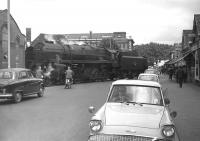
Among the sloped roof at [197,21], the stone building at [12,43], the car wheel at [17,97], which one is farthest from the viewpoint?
the stone building at [12,43]

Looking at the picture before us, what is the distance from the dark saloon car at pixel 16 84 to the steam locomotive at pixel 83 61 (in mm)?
11964

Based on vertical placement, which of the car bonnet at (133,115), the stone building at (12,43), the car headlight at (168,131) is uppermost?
the stone building at (12,43)

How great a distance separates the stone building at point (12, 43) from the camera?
44.2 metres

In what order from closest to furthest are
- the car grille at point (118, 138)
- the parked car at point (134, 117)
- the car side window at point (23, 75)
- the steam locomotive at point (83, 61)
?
the car grille at point (118, 138) → the parked car at point (134, 117) → the car side window at point (23, 75) → the steam locomotive at point (83, 61)

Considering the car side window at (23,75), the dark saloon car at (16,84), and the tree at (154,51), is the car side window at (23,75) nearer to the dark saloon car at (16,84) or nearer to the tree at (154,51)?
the dark saloon car at (16,84)

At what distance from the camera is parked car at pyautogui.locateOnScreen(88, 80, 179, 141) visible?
646 cm

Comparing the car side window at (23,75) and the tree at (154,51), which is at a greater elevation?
the tree at (154,51)

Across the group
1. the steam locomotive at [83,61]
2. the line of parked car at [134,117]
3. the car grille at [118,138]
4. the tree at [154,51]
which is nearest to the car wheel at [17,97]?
the line of parked car at [134,117]

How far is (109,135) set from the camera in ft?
21.3

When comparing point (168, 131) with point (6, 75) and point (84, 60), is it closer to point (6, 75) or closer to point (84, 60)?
point (6, 75)

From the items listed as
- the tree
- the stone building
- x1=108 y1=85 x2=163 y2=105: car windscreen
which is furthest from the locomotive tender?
the tree

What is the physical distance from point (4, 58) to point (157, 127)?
3904 cm

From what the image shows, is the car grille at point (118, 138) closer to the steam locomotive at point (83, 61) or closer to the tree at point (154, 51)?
the steam locomotive at point (83, 61)

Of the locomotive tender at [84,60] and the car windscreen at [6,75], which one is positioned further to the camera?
the locomotive tender at [84,60]
